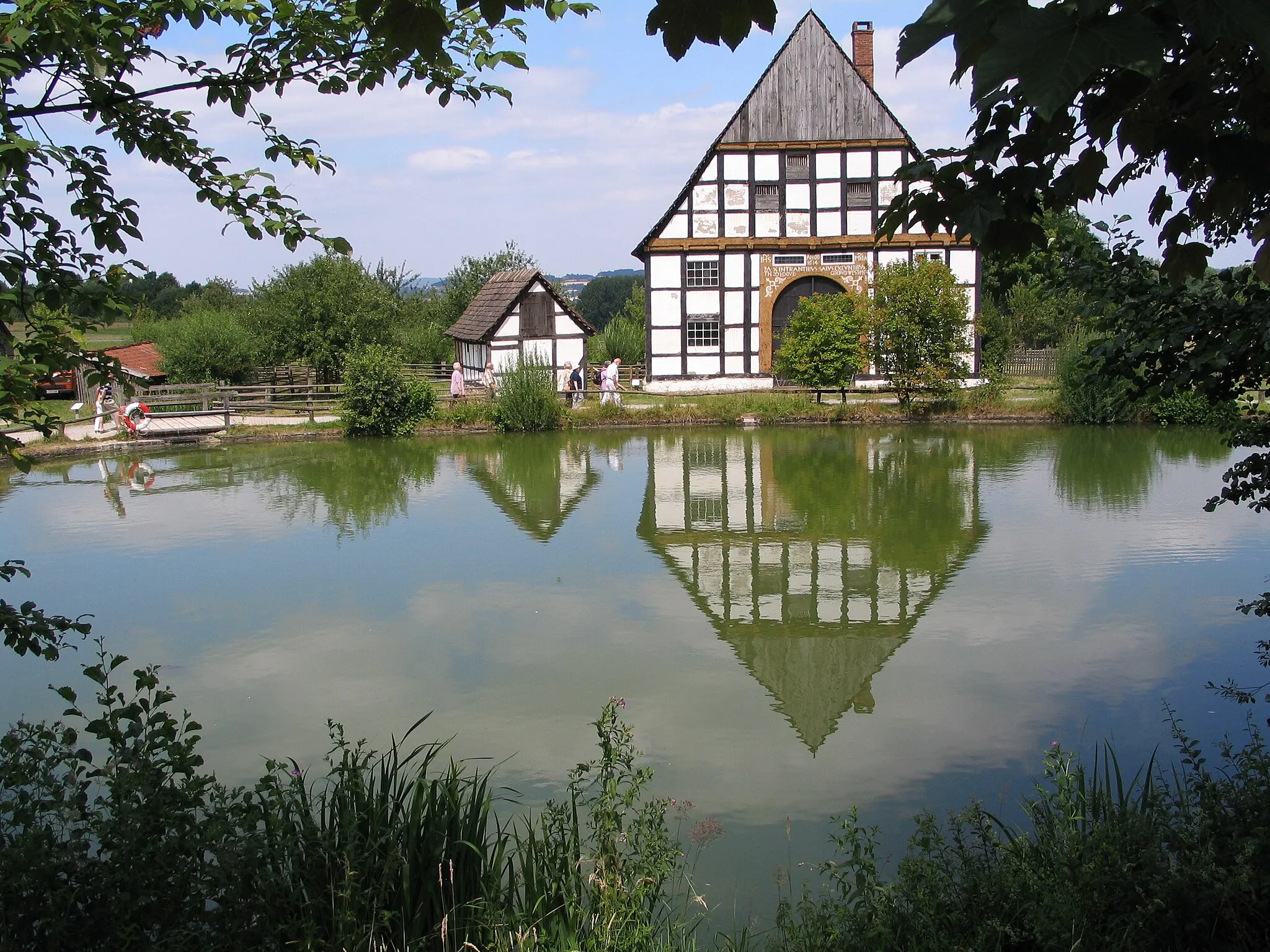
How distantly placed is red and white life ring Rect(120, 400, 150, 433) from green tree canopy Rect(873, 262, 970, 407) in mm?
15345

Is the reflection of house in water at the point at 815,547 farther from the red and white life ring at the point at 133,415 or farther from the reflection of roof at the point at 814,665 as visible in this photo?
the red and white life ring at the point at 133,415

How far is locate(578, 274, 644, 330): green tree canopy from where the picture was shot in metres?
100

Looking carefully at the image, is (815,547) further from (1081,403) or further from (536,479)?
(1081,403)

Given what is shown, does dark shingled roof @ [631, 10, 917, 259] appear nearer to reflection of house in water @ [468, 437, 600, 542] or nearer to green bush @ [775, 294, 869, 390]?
green bush @ [775, 294, 869, 390]

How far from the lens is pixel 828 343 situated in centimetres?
2291

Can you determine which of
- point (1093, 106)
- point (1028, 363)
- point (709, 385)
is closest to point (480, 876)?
point (1093, 106)

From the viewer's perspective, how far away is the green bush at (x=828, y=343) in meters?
22.9

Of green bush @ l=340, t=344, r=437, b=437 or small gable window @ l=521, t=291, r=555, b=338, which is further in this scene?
small gable window @ l=521, t=291, r=555, b=338

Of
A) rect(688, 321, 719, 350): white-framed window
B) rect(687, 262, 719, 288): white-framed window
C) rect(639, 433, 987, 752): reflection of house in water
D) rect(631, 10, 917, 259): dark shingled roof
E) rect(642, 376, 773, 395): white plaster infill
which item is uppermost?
rect(631, 10, 917, 259): dark shingled roof

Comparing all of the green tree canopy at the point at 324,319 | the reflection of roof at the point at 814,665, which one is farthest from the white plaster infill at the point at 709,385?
the reflection of roof at the point at 814,665

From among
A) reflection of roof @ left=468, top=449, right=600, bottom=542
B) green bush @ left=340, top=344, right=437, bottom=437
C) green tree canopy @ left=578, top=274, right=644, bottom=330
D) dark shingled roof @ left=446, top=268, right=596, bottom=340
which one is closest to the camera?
reflection of roof @ left=468, top=449, right=600, bottom=542

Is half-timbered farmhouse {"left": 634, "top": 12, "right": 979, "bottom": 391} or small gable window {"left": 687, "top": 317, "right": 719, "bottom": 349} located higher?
half-timbered farmhouse {"left": 634, "top": 12, "right": 979, "bottom": 391}

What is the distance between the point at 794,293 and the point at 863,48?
6.48m

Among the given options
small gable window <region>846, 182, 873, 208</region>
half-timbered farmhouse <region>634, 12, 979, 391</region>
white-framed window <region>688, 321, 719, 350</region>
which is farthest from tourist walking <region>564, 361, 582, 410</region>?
small gable window <region>846, 182, 873, 208</region>
